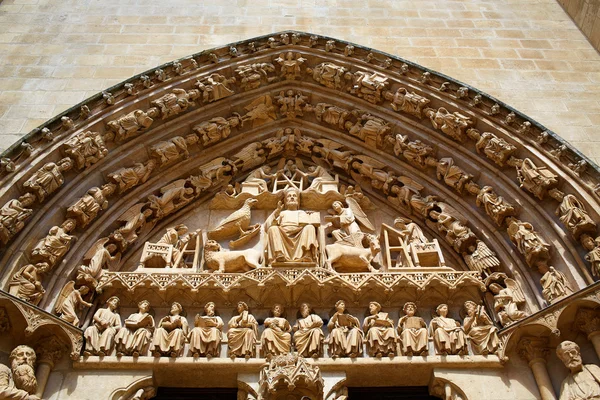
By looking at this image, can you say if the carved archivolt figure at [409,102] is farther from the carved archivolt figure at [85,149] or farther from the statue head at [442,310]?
the carved archivolt figure at [85,149]

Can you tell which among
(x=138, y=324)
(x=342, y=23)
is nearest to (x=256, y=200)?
(x=138, y=324)

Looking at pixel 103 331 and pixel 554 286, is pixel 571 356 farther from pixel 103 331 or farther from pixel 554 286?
pixel 103 331

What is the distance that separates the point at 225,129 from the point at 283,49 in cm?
141

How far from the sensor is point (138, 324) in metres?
5.39

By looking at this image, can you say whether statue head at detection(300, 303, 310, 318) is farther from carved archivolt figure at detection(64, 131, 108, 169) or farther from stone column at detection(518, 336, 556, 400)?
carved archivolt figure at detection(64, 131, 108, 169)

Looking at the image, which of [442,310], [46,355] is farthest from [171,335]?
[442,310]

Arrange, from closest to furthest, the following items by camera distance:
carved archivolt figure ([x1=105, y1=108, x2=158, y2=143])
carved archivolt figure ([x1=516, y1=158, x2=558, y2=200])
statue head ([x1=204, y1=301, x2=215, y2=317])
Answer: statue head ([x1=204, y1=301, x2=215, y2=317]) < carved archivolt figure ([x1=516, y1=158, x2=558, y2=200]) < carved archivolt figure ([x1=105, y1=108, x2=158, y2=143])

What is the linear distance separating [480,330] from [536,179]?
Answer: 64.0 inches

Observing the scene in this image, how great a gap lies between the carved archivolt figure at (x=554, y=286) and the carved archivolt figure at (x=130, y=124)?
4491 millimetres

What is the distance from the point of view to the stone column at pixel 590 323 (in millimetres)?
4902

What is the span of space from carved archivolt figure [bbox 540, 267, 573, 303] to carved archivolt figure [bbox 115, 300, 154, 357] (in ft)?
11.5

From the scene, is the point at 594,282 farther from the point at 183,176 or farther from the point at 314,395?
the point at 183,176

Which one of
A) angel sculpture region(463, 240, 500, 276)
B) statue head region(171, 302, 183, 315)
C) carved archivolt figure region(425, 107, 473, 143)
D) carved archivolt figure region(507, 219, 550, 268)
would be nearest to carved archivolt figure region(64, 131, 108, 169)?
statue head region(171, 302, 183, 315)

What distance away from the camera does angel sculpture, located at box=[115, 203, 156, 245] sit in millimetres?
6371
